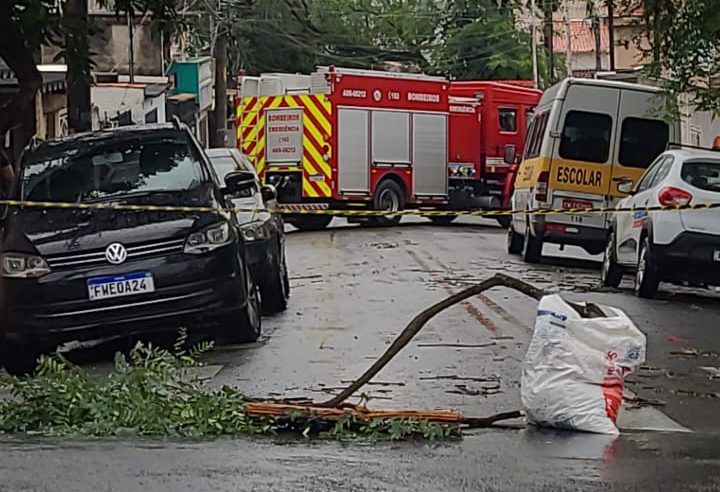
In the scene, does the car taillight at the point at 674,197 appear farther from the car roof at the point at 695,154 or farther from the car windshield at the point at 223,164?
the car windshield at the point at 223,164

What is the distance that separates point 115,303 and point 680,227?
22.9ft

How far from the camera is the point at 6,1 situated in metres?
14.6

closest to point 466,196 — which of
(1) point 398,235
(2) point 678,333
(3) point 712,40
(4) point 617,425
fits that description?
(1) point 398,235

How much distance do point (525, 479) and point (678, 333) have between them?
6765 millimetres

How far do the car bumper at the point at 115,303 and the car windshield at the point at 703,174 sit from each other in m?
6.45

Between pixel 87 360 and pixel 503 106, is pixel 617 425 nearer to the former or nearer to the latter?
pixel 87 360

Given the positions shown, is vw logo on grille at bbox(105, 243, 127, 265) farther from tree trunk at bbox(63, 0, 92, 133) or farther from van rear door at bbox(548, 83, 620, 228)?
van rear door at bbox(548, 83, 620, 228)

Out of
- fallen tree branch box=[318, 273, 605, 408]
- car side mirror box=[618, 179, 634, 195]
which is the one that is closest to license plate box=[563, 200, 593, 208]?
car side mirror box=[618, 179, 634, 195]

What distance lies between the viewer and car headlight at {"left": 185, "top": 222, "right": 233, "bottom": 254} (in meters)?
10.9

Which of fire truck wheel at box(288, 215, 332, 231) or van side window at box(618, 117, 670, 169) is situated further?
fire truck wheel at box(288, 215, 332, 231)

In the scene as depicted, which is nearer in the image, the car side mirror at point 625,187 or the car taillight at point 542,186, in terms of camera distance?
the car side mirror at point 625,187

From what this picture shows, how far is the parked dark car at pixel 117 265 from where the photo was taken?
34.7 feet

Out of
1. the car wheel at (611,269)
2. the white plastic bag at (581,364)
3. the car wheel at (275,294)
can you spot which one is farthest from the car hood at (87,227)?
the car wheel at (611,269)

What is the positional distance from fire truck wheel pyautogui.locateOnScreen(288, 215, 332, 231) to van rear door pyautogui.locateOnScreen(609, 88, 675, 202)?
33.6 feet
